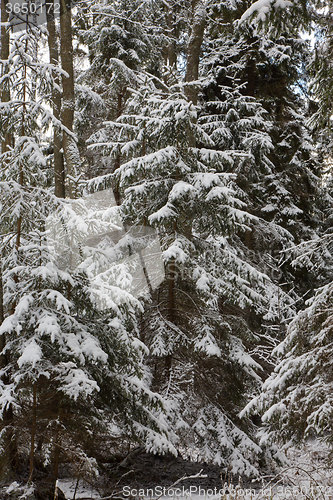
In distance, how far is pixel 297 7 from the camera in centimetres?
557

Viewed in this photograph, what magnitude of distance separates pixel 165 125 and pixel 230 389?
546cm

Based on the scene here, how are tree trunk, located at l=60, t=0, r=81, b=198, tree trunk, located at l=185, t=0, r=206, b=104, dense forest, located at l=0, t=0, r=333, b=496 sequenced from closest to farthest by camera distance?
dense forest, located at l=0, t=0, r=333, b=496, tree trunk, located at l=60, t=0, r=81, b=198, tree trunk, located at l=185, t=0, r=206, b=104

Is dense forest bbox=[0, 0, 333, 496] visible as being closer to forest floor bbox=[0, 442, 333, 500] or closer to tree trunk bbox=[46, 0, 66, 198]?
Answer: tree trunk bbox=[46, 0, 66, 198]

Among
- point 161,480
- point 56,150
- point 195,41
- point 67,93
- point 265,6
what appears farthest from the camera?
point 195,41

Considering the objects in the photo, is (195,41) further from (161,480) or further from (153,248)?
(161,480)

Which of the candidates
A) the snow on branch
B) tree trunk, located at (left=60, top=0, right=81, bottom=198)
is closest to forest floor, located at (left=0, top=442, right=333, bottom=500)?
tree trunk, located at (left=60, top=0, right=81, bottom=198)

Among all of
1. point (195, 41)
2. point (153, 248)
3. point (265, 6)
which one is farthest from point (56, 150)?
point (265, 6)

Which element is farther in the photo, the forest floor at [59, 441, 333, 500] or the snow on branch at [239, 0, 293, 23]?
the forest floor at [59, 441, 333, 500]

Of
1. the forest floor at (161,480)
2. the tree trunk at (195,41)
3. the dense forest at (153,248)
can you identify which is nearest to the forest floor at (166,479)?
the forest floor at (161,480)

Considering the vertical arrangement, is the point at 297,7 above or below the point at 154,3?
below

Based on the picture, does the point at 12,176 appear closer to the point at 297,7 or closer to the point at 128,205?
the point at 128,205

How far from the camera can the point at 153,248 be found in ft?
28.7

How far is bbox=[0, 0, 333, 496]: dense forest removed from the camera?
16.8 ft

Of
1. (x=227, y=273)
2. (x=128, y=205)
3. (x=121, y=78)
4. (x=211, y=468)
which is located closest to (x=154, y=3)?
(x=121, y=78)
